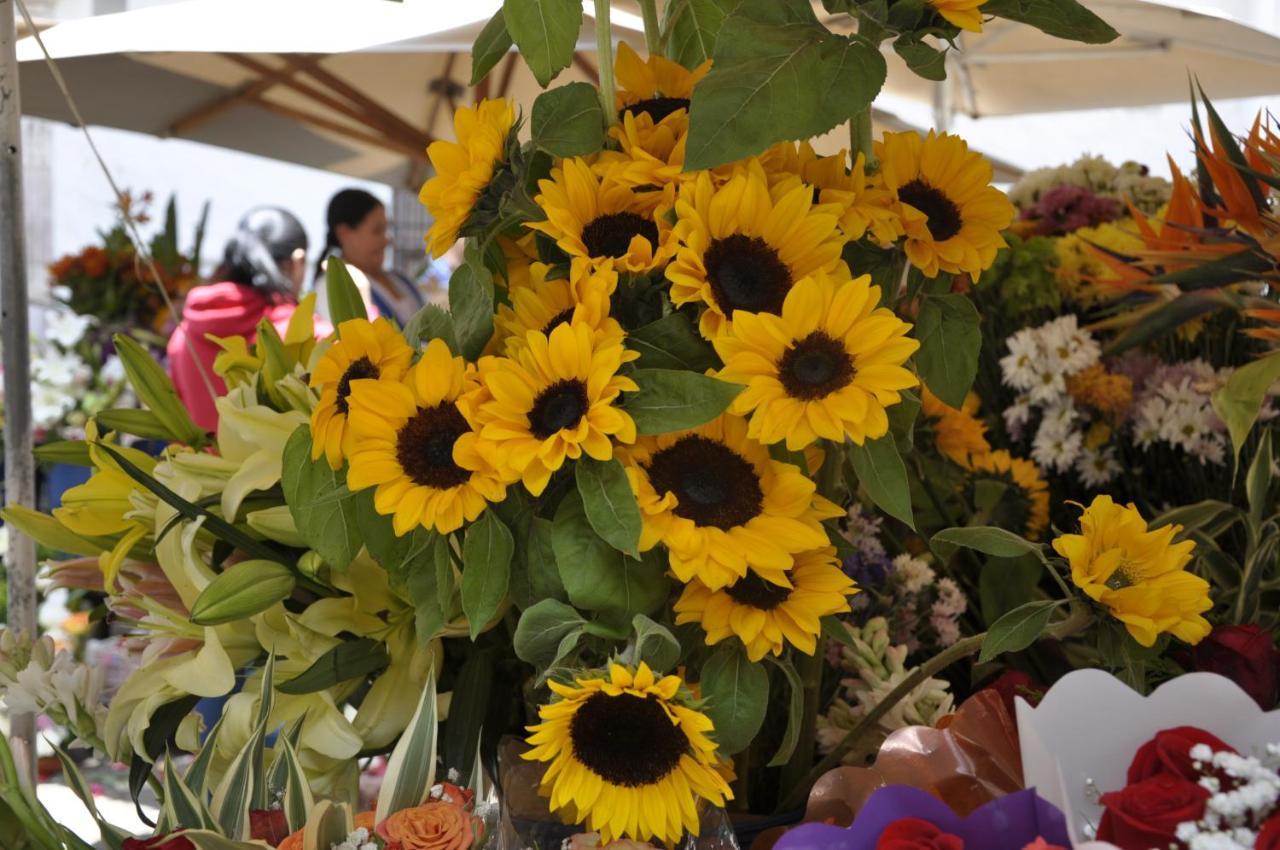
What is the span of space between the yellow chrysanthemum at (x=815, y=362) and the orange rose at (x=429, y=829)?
0.19 m

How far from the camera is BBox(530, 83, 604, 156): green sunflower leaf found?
1.66 feet

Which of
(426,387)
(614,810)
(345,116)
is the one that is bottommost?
(345,116)

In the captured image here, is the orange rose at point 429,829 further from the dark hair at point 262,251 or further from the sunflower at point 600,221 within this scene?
the dark hair at point 262,251

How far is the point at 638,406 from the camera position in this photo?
0.47 m

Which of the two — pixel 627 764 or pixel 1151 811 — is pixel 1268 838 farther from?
pixel 627 764

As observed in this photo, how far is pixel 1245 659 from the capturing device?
56cm

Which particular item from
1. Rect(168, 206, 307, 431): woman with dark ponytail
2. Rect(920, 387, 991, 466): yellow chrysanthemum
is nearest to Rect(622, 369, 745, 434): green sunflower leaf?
Rect(920, 387, 991, 466): yellow chrysanthemum

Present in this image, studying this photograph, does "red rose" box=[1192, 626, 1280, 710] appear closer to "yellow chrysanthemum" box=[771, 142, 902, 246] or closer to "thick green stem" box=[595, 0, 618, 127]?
"yellow chrysanthemum" box=[771, 142, 902, 246]

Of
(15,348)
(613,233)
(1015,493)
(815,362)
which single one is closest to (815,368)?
(815,362)

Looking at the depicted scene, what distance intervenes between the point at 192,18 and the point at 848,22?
4.08ft

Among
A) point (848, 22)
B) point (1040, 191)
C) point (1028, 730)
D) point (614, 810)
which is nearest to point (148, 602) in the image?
point (614, 810)

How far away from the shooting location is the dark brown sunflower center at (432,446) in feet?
1.58

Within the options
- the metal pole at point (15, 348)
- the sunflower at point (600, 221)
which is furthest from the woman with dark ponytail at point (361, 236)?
the sunflower at point (600, 221)

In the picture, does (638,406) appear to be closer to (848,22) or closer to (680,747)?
(680,747)
